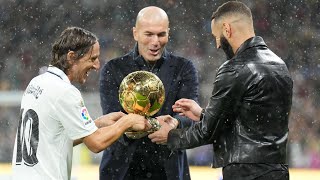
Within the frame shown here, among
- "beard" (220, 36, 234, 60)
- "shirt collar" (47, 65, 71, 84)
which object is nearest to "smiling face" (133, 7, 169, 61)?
"beard" (220, 36, 234, 60)

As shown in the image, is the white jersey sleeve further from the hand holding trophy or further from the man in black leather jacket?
the man in black leather jacket

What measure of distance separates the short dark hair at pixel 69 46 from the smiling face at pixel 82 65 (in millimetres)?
19

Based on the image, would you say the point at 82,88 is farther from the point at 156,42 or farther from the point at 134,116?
the point at 134,116

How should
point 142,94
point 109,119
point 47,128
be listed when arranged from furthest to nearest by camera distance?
1. point 109,119
2. point 142,94
3. point 47,128

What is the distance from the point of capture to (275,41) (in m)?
9.52

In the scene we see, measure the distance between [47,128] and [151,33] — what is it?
113 centimetres

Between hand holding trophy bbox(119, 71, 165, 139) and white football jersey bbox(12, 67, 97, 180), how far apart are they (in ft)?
1.19

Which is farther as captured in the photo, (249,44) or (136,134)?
(136,134)

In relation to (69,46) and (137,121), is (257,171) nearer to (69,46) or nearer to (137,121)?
(137,121)

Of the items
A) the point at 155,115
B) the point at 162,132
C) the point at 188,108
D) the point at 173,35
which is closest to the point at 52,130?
the point at 162,132

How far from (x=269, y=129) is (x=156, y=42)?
102cm

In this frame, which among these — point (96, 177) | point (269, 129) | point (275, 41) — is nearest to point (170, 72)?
point (269, 129)

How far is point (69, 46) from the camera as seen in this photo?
352 centimetres

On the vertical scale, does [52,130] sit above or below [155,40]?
below
